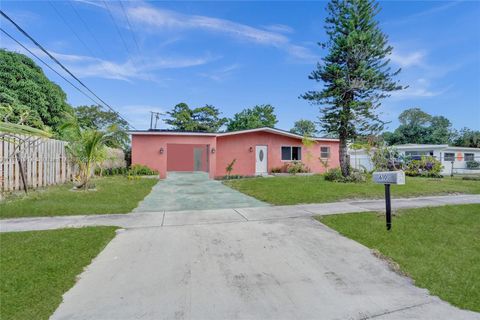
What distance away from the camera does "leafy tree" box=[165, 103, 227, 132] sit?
114 ft

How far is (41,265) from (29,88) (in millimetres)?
16290

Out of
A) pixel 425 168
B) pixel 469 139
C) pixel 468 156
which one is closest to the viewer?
pixel 425 168

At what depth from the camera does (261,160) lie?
680 inches

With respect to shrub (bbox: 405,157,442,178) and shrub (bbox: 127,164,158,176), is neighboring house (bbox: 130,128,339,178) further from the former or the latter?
shrub (bbox: 405,157,442,178)

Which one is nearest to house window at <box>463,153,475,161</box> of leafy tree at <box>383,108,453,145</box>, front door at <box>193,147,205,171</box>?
leafy tree at <box>383,108,453,145</box>

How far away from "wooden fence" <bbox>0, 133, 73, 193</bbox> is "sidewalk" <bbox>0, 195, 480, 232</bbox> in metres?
2.32

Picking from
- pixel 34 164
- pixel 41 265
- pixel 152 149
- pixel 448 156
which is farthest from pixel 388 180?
pixel 448 156

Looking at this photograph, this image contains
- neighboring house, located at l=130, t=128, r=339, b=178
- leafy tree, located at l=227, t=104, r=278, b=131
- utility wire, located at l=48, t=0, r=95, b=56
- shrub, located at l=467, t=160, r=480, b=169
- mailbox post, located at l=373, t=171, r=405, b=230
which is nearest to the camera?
mailbox post, located at l=373, t=171, r=405, b=230

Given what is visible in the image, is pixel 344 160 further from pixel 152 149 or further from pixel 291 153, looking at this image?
pixel 152 149

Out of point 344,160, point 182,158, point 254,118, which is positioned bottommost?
point 344,160

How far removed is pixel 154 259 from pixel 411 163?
19.6 metres

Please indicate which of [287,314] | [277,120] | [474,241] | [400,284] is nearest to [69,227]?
[287,314]

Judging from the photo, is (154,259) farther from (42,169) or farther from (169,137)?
(169,137)

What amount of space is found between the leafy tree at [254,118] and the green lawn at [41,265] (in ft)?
104
